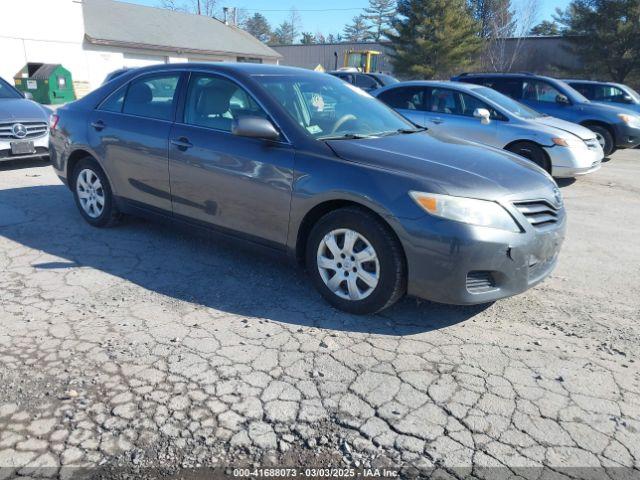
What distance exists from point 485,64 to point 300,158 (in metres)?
35.8

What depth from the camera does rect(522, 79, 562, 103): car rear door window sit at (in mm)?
11594

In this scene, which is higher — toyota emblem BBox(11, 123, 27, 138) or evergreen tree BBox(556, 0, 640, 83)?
evergreen tree BBox(556, 0, 640, 83)

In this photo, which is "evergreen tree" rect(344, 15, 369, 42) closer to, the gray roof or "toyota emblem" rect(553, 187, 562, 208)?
the gray roof

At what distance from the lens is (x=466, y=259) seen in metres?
3.27

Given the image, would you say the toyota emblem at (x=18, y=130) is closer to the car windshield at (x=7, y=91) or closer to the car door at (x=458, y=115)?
the car windshield at (x=7, y=91)

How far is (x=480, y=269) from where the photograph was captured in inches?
131

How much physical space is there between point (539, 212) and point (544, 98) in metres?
9.16

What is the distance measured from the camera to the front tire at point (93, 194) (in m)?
5.29

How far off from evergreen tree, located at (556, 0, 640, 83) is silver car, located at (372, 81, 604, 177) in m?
25.8

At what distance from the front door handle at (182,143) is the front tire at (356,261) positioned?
137 cm

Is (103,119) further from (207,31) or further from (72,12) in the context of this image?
(207,31)

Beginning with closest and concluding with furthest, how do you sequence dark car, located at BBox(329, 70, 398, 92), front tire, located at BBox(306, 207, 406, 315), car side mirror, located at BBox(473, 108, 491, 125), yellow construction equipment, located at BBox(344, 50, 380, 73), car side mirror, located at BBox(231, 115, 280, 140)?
front tire, located at BBox(306, 207, 406, 315)
car side mirror, located at BBox(231, 115, 280, 140)
car side mirror, located at BBox(473, 108, 491, 125)
dark car, located at BBox(329, 70, 398, 92)
yellow construction equipment, located at BBox(344, 50, 380, 73)

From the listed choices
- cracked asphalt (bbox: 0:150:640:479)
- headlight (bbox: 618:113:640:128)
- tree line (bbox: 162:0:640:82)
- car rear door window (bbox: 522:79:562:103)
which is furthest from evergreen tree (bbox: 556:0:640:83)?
cracked asphalt (bbox: 0:150:640:479)

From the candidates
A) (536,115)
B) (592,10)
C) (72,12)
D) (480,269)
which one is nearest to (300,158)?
(480,269)
